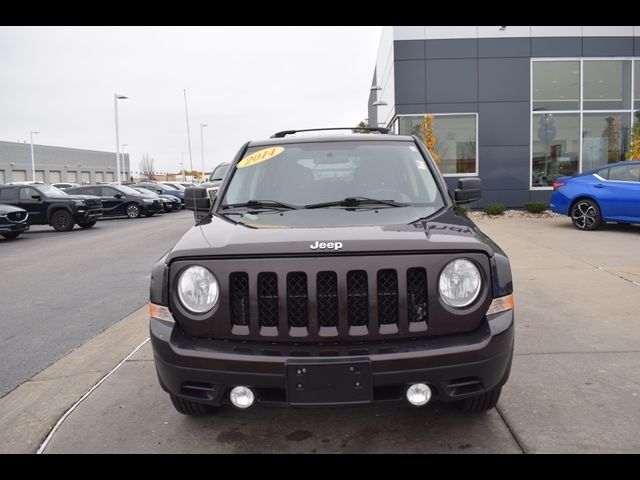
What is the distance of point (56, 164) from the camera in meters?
70.0

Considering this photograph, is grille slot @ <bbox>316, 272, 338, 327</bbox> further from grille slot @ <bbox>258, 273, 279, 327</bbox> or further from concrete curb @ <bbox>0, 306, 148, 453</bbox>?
concrete curb @ <bbox>0, 306, 148, 453</bbox>

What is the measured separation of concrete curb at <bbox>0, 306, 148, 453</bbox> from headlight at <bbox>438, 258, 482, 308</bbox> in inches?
93.7

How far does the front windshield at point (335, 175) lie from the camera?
140 inches

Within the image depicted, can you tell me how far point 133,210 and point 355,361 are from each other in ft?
69.2

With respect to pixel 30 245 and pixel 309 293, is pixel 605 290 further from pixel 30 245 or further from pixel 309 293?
pixel 30 245

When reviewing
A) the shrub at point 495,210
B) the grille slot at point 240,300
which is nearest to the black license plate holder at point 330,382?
the grille slot at point 240,300

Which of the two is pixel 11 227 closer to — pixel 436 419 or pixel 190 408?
pixel 190 408

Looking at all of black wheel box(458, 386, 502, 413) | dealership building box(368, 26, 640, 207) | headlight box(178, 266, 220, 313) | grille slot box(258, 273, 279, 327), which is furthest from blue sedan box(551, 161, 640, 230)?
headlight box(178, 266, 220, 313)

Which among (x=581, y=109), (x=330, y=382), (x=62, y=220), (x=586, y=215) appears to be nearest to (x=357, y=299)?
(x=330, y=382)

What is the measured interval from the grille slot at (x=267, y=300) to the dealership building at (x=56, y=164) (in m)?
68.6

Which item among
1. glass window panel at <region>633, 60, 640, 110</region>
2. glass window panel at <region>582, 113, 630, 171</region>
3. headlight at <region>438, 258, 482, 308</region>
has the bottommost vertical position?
headlight at <region>438, 258, 482, 308</region>

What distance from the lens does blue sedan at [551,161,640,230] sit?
10.5 m

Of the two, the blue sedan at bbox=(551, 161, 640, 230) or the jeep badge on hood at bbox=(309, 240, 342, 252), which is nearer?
the jeep badge on hood at bbox=(309, 240, 342, 252)
